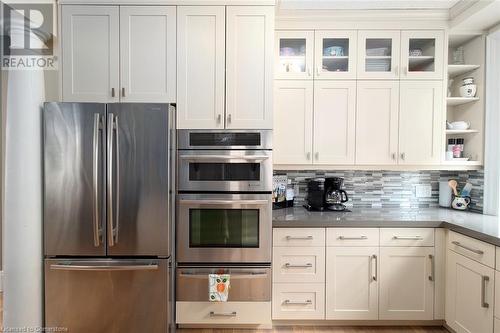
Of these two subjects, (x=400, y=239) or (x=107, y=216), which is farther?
(x=400, y=239)

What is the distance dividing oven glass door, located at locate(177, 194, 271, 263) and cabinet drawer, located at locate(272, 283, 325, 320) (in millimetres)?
334

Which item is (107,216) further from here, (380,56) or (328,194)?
(380,56)

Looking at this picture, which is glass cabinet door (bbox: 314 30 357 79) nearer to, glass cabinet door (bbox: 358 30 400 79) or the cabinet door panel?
glass cabinet door (bbox: 358 30 400 79)

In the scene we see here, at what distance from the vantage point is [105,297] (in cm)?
193

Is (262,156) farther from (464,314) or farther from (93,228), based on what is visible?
(464,314)

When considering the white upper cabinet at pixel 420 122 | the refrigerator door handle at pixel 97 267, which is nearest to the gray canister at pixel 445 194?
the white upper cabinet at pixel 420 122

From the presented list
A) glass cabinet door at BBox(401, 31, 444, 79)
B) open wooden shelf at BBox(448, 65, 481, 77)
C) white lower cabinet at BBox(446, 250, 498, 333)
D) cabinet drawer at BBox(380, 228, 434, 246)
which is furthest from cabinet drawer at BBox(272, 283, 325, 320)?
open wooden shelf at BBox(448, 65, 481, 77)

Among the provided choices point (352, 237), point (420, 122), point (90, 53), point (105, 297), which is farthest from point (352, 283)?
point (90, 53)

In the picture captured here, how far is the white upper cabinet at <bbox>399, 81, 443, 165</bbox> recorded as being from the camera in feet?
7.84

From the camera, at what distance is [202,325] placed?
2.23 meters

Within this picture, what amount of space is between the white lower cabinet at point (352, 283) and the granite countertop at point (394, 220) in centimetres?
22

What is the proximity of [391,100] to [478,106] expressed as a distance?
817 millimetres

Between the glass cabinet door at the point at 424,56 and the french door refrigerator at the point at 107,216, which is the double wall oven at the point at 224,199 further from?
the glass cabinet door at the point at 424,56

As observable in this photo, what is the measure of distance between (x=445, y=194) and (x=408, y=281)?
1.04 metres
